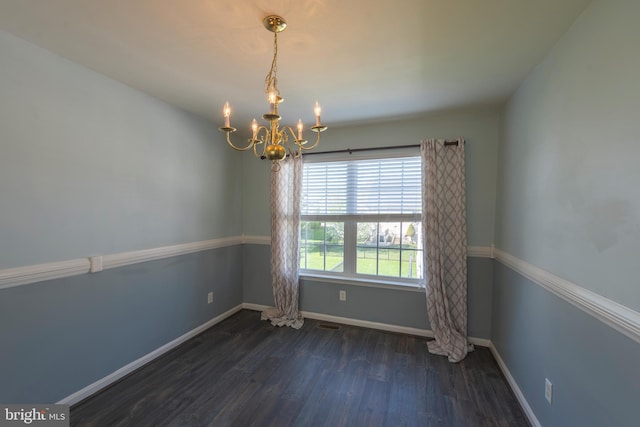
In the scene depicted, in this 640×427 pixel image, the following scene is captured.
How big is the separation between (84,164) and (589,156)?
3106mm

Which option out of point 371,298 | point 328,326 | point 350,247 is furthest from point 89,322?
point 371,298

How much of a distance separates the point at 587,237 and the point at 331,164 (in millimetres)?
2420

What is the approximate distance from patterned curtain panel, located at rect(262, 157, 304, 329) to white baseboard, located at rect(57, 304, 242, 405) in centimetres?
77

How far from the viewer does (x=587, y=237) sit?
1237mm

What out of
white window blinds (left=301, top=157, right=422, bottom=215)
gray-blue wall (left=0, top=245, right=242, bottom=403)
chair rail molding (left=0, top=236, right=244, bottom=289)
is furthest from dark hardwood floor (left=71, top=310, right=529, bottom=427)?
white window blinds (left=301, top=157, right=422, bottom=215)

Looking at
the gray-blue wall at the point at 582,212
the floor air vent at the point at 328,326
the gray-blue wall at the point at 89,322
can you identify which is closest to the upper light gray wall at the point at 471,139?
the gray-blue wall at the point at 582,212

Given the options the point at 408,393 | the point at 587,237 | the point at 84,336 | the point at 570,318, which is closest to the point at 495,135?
the point at 587,237

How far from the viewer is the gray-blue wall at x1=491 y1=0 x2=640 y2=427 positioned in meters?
1.02

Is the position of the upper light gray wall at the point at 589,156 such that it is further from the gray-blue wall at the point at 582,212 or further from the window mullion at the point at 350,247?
the window mullion at the point at 350,247

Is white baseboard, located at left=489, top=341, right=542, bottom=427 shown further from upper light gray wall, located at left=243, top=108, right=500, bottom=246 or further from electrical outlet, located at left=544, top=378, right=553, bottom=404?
upper light gray wall, located at left=243, top=108, right=500, bottom=246

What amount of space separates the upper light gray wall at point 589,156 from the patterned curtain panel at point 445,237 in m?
0.74

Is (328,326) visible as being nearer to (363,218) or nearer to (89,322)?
(363,218)

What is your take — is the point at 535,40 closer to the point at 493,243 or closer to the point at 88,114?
the point at 493,243

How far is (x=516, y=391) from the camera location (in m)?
1.96
